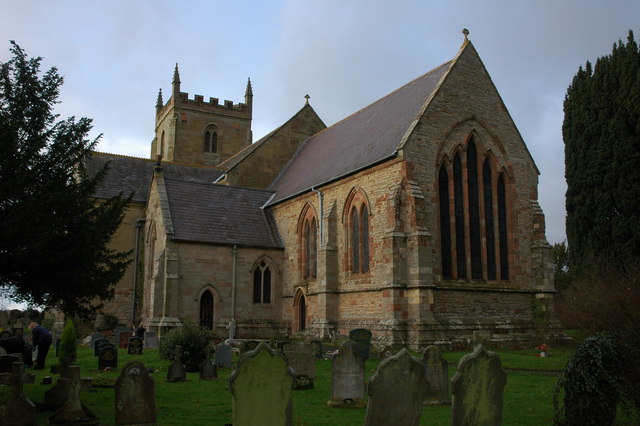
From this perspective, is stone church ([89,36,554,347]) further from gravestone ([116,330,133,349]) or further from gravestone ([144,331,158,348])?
gravestone ([116,330,133,349])

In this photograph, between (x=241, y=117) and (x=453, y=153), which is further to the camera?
(x=241, y=117)

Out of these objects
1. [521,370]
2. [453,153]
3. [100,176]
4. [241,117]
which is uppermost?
[241,117]

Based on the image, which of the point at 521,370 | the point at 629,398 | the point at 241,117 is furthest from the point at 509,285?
the point at 241,117

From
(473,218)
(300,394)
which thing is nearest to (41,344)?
(300,394)

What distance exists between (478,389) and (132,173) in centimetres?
3213

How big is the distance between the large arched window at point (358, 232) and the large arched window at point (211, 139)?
94.4ft

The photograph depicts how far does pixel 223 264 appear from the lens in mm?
27891

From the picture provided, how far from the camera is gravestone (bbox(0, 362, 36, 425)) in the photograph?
26.8 feet

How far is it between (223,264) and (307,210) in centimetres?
481

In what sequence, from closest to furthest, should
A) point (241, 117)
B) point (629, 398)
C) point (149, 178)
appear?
point (629, 398) < point (149, 178) < point (241, 117)

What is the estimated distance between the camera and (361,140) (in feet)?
89.9

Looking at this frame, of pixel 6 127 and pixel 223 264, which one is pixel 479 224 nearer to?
pixel 223 264

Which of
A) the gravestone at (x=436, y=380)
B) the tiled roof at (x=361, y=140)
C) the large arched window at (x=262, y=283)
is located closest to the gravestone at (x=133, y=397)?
the gravestone at (x=436, y=380)

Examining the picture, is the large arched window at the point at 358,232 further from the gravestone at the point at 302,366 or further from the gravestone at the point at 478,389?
the gravestone at the point at 478,389
